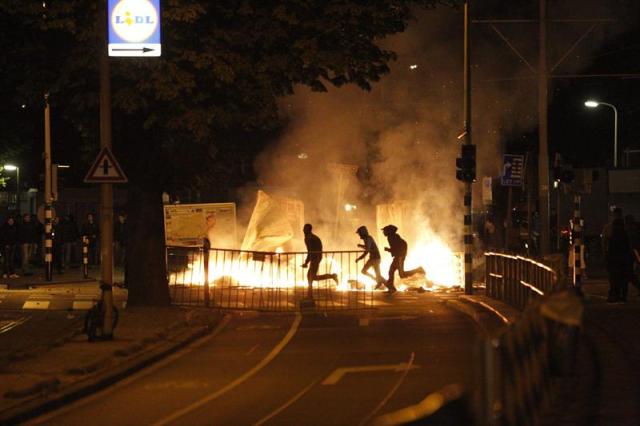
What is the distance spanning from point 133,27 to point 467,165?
32.9ft

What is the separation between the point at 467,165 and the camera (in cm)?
2242

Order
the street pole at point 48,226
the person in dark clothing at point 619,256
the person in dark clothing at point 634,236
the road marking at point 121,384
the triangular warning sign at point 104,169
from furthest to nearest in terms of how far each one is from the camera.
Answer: the street pole at point 48,226
the person in dark clothing at point 634,236
the person in dark clothing at point 619,256
the triangular warning sign at point 104,169
the road marking at point 121,384

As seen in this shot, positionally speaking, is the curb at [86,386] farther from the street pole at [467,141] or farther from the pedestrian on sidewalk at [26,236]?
the pedestrian on sidewalk at [26,236]

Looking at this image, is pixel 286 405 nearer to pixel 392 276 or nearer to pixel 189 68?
pixel 189 68

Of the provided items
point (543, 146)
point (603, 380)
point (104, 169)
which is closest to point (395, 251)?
point (543, 146)

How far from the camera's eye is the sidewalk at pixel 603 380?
8.10 m

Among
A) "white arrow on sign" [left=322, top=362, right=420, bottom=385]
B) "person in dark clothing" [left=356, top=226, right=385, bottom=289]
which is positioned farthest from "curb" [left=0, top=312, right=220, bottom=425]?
"person in dark clothing" [left=356, top=226, right=385, bottom=289]

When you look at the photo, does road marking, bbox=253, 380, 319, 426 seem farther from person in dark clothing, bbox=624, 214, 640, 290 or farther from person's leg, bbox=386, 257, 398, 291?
person's leg, bbox=386, 257, 398, 291

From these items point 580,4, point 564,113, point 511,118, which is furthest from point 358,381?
point 564,113

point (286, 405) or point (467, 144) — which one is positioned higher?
point (467, 144)

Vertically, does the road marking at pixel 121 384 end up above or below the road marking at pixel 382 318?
below

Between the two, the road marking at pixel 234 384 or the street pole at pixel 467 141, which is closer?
the road marking at pixel 234 384

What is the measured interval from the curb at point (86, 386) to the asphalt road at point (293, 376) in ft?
0.36

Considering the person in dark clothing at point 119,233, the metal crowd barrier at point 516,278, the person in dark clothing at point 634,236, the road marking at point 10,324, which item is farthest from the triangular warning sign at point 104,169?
the person in dark clothing at point 119,233
